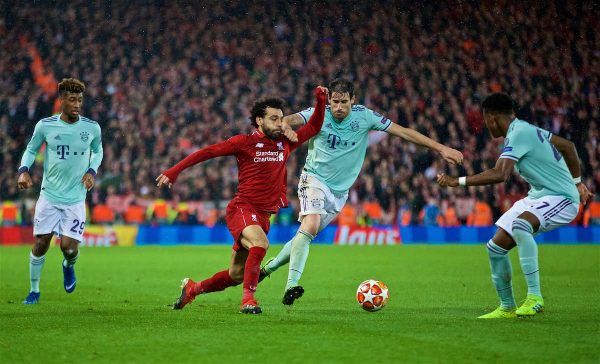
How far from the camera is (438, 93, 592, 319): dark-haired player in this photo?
25.8ft

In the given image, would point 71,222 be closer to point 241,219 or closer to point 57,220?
point 57,220

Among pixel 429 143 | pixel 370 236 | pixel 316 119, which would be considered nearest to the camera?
pixel 316 119

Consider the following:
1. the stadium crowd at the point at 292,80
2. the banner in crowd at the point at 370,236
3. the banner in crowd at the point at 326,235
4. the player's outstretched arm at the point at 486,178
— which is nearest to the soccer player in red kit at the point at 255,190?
the player's outstretched arm at the point at 486,178

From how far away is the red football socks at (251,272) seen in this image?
8.33 m

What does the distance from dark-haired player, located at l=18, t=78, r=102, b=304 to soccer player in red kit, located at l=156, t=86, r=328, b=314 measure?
2256 millimetres

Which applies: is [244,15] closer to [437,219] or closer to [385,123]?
[437,219]

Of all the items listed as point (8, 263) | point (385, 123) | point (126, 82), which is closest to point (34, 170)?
point (126, 82)

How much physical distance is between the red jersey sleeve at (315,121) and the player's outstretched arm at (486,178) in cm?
178

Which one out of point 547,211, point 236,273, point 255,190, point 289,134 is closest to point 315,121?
point 289,134

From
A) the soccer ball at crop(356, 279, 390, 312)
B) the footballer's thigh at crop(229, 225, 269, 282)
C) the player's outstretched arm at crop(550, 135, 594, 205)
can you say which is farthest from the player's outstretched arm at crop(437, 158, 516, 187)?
the footballer's thigh at crop(229, 225, 269, 282)

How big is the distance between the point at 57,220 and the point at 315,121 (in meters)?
3.44

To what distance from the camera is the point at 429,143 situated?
9.35m

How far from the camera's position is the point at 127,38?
105 feet

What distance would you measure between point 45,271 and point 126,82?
51.7 ft
